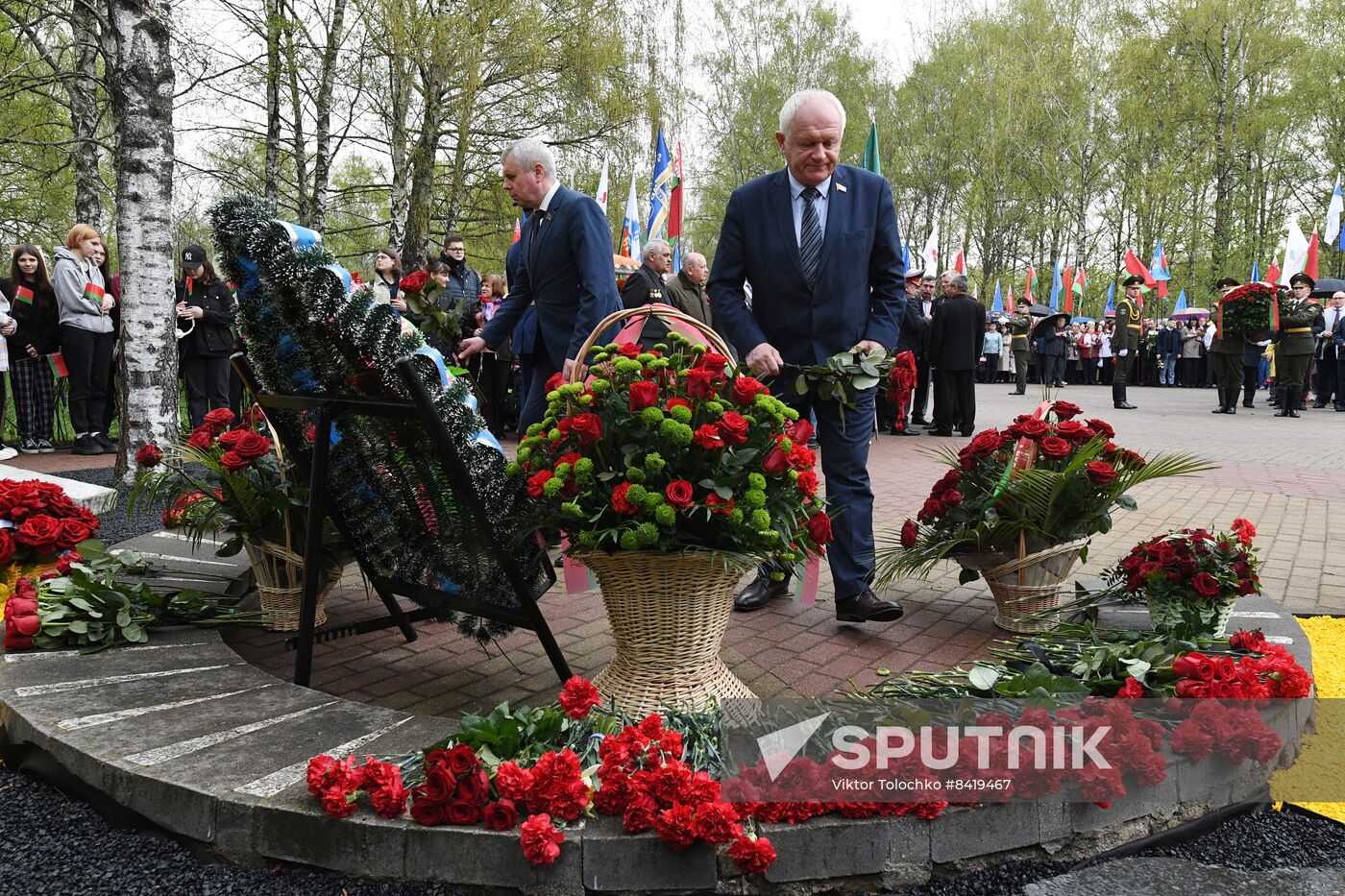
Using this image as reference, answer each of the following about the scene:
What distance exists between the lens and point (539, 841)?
6.15 ft

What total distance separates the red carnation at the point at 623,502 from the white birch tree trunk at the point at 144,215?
5.60 meters

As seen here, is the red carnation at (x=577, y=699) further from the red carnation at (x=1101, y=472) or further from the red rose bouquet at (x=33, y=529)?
the red rose bouquet at (x=33, y=529)

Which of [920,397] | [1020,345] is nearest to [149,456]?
[920,397]

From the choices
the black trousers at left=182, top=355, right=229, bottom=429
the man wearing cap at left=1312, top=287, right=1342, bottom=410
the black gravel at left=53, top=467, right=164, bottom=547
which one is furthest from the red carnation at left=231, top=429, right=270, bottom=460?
the man wearing cap at left=1312, top=287, right=1342, bottom=410

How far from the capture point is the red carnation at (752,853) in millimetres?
1903

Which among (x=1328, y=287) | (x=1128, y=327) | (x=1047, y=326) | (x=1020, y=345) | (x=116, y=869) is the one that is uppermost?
(x=1328, y=287)

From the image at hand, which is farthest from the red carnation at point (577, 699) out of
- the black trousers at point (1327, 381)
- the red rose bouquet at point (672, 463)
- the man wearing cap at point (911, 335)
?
the black trousers at point (1327, 381)

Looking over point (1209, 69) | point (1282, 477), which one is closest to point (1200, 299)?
point (1209, 69)

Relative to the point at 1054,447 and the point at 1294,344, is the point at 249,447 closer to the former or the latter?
the point at 1054,447

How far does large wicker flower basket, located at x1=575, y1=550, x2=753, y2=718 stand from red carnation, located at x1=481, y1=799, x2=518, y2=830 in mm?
660

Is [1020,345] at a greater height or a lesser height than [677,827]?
greater

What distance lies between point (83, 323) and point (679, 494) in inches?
356

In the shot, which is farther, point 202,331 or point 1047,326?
point 1047,326

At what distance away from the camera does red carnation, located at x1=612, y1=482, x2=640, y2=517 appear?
2375 millimetres
